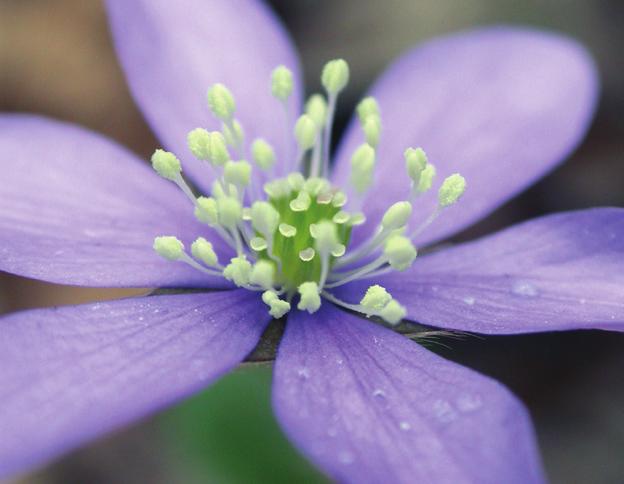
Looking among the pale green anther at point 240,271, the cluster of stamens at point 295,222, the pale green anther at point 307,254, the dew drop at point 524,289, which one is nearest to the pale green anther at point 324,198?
the cluster of stamens at point 295,222

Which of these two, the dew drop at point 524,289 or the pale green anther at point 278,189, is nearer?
the dew drop at point 524,289

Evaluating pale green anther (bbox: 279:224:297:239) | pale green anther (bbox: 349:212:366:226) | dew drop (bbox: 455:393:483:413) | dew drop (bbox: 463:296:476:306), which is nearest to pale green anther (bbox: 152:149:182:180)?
pale green anther (bbox: 279:224:297:239)

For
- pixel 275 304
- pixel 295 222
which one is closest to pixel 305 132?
pixel 295 222

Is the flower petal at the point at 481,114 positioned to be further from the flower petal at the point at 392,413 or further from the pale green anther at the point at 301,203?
the flower petal at the point at 392,413

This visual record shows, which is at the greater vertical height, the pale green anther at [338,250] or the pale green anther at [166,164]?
the pale green anther at [166,164]

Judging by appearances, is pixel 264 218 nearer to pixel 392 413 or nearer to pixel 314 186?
pixel 314 186

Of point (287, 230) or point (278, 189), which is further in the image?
point (278, 189)

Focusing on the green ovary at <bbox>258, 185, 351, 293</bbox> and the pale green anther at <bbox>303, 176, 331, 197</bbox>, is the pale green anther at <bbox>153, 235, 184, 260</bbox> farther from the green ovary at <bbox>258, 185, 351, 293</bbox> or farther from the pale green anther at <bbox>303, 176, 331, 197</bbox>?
the pale green anther at <bbox>303, 176, 331, 197</bbox>
